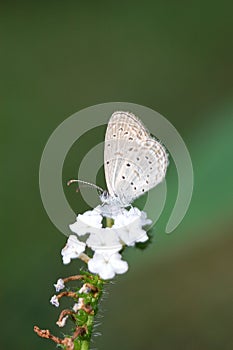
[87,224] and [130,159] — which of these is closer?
Result: [87,224]

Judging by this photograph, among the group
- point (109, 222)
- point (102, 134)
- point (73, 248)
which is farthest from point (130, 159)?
point (102, 134)

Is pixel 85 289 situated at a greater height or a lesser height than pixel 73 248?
lesser

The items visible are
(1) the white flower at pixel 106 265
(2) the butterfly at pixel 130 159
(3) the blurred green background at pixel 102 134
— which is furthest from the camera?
(3) the blurred green background at pixel 102 134

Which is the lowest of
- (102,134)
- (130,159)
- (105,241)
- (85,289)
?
(85,289)

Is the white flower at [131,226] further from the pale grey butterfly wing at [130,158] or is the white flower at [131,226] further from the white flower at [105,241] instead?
the pale grey butterfly wing at [130,158]

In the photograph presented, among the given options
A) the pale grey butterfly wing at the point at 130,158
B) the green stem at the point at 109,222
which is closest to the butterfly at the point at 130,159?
the pale grey butterfly wing at the point at 130,158

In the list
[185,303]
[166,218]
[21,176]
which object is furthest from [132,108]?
[166,218]

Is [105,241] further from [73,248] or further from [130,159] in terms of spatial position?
[130,159]
